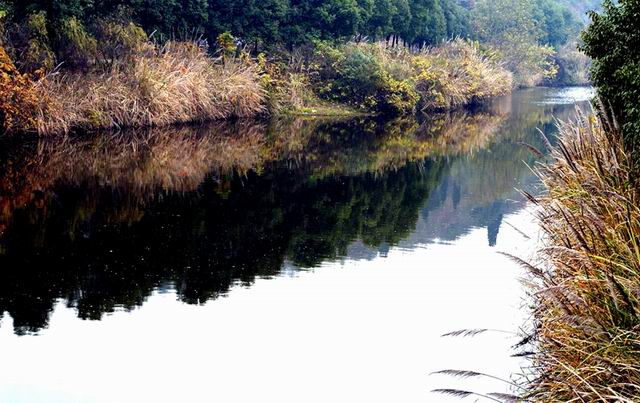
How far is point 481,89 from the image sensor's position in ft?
169

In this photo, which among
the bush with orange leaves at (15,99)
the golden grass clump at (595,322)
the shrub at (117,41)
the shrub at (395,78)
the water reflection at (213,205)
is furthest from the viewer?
the shrub at (395,78)

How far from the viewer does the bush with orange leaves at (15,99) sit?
924 inches

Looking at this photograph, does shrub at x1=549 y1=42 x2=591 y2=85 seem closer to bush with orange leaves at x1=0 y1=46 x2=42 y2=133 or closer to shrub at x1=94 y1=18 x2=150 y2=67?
shrub at x1=94 y1=18 x2=150 y2=67

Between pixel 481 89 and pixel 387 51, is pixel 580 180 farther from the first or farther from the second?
pixel 481 89

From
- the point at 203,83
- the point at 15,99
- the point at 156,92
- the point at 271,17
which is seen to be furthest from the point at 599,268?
the point at 271,17

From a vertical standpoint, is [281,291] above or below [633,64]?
below

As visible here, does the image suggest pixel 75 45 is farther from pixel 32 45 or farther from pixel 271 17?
pixel 271 17

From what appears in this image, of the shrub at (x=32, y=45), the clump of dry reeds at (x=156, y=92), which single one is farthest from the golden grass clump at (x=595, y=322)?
the shrub at (x=32, y=45)

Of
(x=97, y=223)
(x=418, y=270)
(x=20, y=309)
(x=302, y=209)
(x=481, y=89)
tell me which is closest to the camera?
(x=20, y=309)

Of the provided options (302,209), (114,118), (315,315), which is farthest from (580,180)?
(114,118)

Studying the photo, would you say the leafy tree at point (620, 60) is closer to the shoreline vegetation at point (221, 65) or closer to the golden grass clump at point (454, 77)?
the shoreline vegetation at point (221, 65)

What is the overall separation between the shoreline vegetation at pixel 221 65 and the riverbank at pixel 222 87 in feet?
0.15

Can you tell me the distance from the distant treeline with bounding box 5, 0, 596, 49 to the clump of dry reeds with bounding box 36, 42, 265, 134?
1.52m

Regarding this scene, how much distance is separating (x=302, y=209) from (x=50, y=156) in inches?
308
